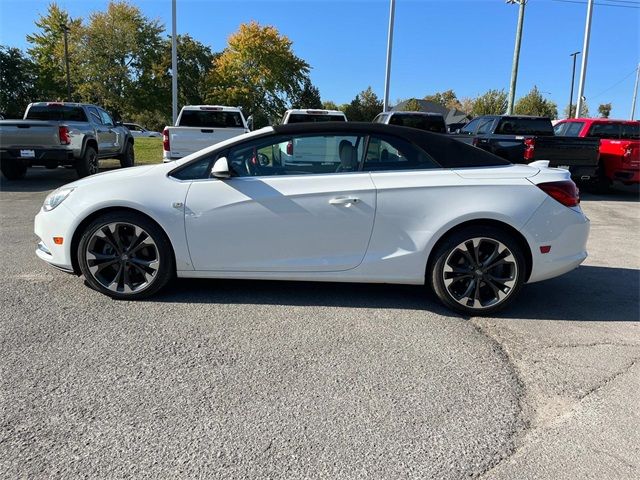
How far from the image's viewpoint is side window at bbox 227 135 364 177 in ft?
13.8

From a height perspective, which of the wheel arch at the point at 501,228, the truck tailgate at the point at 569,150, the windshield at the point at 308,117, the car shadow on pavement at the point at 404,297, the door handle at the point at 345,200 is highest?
the windshield at the point at 308,117

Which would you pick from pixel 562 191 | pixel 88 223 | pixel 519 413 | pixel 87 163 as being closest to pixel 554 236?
pixel 562 191

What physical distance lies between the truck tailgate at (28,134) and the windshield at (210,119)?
9.30 ft

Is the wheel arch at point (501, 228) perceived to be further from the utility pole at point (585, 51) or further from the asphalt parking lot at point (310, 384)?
the utility pole at point (585, 51)

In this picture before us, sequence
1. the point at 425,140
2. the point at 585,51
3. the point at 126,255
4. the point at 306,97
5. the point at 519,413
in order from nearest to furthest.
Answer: the point at 519,413 → the point at 126,255 → the point at 425,140 → the point at 585,51 → the point at 306,97

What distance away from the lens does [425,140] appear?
4305mm

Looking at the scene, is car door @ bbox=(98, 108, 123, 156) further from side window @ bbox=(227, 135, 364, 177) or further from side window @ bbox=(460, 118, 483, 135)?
side window @ bbox=(227, 135, 364, 177)

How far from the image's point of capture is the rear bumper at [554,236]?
402cm

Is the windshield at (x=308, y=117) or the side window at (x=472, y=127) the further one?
the side window at (x=472, y=127)

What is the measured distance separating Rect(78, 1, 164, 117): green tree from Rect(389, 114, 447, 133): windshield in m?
40.3

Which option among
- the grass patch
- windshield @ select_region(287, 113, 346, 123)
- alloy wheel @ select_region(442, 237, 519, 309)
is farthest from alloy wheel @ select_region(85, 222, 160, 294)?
the grass patch

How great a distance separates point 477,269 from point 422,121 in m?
9.35

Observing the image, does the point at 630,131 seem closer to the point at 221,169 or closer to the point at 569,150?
the point at 569,150

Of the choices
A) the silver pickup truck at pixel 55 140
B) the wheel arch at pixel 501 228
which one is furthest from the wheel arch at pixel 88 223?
the silver pickup truck at pixel 55 140
